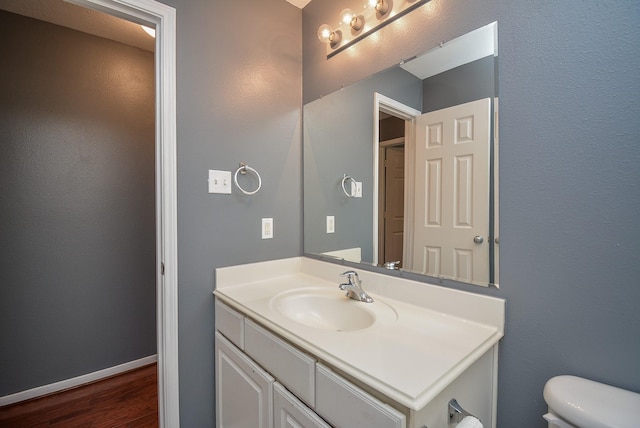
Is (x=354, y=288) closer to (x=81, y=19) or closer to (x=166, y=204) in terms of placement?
(x=166, y=204)

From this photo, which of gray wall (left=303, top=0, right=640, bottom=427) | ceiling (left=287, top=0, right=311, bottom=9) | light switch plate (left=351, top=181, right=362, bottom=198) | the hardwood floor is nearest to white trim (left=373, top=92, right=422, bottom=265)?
light switch plate (left=351, top=181, right=362, bottom=198)

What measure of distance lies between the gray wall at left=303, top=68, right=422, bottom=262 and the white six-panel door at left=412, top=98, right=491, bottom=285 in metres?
0.22

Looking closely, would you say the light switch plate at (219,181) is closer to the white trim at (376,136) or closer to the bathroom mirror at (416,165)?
the bathroom mirror at (416,165)

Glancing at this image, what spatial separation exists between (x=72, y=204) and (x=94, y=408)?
1.33m

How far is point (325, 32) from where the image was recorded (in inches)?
56.8

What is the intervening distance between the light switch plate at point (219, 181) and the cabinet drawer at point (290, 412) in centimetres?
90

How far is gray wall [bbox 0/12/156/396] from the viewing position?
173cm

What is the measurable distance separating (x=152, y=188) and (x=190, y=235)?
121 centimetres

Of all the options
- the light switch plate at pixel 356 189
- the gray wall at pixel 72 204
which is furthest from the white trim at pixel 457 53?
the gray wall at pixel 72 204

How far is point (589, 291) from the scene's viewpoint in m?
0.74

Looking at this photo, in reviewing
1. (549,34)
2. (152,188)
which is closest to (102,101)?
(152,188)

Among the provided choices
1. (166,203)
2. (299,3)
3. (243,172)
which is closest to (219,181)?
(243,172)

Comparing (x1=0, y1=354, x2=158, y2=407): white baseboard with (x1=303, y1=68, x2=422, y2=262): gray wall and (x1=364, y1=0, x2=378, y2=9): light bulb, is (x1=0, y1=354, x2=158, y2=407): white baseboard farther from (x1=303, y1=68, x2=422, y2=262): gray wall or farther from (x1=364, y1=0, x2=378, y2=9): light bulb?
(x1=364, y1=0, x2=378, y2=9): light bulb

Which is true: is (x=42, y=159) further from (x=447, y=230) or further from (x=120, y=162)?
(x=447, y=230)
